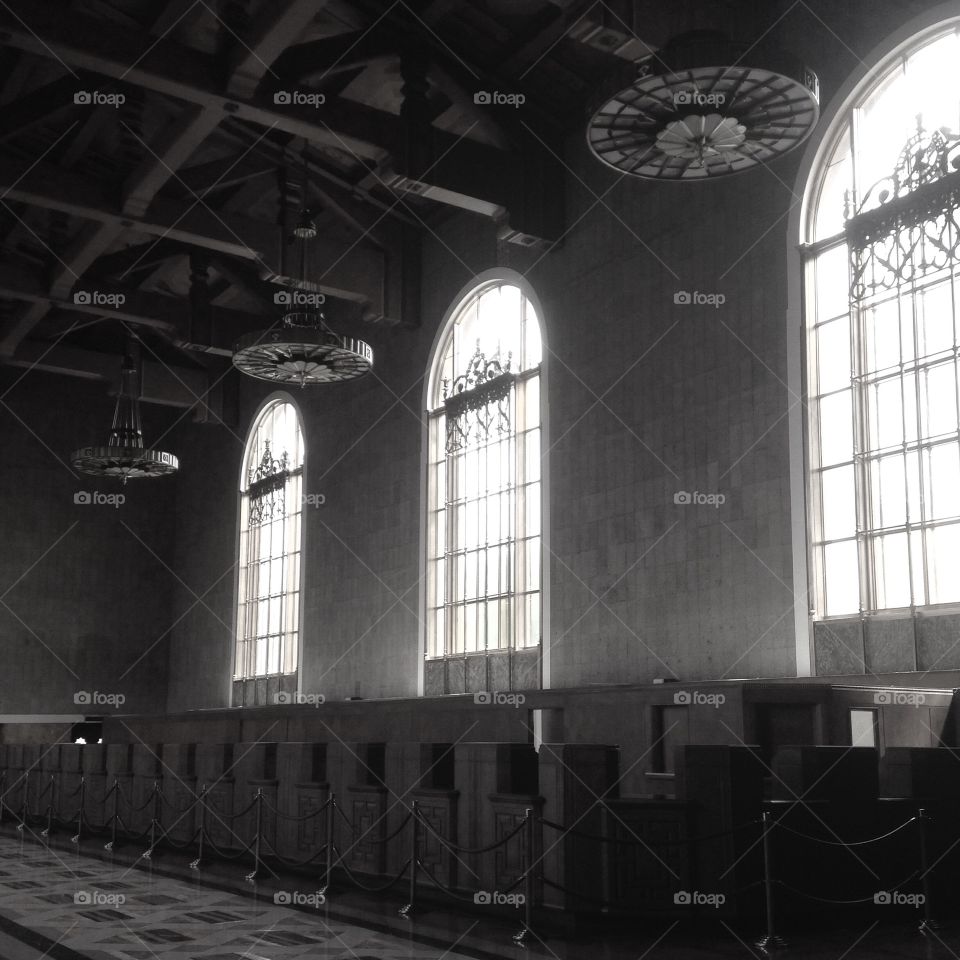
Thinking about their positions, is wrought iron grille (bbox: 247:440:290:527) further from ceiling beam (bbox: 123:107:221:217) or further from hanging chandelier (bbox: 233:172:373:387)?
ceiling beam (bbox: 123:107:221:217)

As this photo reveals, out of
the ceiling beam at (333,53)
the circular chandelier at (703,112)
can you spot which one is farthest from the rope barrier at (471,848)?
the ceiling beam at (333,53)

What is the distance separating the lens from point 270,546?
917 inches

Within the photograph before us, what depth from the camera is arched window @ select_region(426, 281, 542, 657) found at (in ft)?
52.5

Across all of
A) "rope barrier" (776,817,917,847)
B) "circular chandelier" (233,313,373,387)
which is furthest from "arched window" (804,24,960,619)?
"circular chandelier" (233,313,373,387)

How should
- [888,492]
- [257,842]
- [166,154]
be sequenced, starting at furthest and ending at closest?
[166,154]
[888,492]
[257,842]

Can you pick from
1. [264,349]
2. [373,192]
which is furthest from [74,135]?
[264,349]

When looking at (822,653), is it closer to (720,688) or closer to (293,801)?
(720,688)

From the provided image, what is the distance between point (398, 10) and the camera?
14.3 metres

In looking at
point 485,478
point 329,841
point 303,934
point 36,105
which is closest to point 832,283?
point 485,478

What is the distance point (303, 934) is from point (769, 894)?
9.40 ft

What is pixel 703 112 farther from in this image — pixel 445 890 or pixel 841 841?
pixel 445 890

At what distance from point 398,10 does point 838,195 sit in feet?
19.6

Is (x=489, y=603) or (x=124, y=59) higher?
(x=124, y=59)

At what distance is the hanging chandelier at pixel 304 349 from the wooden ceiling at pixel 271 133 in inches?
68.6
